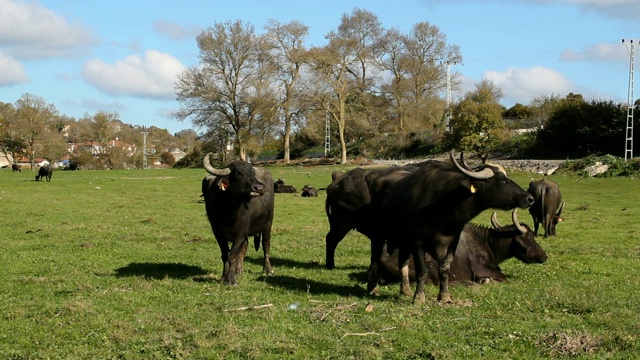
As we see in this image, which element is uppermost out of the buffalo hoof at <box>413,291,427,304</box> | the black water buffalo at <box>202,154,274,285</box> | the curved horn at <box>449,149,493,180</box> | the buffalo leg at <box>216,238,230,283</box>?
the curved horn at <box>449,149,493,180</box>

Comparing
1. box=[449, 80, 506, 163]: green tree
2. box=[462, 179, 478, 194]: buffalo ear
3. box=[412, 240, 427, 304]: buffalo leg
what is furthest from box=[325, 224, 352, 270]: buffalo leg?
box=[449, 80, 506, 163]: green tree

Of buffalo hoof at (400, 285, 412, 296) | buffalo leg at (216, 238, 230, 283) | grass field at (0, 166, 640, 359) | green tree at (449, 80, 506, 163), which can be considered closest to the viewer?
grass field at (0, 166, 640, 359)

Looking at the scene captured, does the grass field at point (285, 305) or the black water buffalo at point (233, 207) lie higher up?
the black water buffalo at point (233, 207)

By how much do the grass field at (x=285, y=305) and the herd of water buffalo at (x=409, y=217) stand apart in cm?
44

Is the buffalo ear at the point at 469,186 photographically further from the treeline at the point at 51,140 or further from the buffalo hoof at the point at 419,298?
the treeline at the point at 51,140

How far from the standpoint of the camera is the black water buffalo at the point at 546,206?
1830cm

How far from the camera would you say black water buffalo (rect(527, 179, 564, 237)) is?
1830 centimetres

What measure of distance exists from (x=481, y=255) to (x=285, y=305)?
4176mm

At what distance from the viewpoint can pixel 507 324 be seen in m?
7.99

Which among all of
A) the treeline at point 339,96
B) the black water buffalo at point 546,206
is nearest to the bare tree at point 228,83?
the treeline at point 339,96

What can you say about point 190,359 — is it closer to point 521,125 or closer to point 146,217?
point 146,217

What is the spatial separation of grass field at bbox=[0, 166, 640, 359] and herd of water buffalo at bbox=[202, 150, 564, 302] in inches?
17.1

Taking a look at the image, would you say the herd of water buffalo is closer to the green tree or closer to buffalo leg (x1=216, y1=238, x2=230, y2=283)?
buffalo leg (x1=216, y1=238, x2=230, y2=283)

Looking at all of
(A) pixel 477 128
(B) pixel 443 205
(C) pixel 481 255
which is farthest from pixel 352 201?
(A) pixel 477 128
